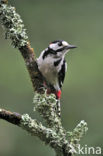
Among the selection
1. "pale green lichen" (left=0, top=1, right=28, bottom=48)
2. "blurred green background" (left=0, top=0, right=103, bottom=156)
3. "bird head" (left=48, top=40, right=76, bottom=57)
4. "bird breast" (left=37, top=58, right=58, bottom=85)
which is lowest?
"pale green lichen" (left=0, top=1, right=28, bottom=48)

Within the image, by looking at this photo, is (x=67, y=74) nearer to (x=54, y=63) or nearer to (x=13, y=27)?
(x=54, y=63)

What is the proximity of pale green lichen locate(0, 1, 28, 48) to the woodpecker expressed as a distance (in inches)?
36.3

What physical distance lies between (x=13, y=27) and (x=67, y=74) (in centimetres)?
458

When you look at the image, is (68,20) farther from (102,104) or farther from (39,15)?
(102,104)

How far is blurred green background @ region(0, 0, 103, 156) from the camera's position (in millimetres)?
7653

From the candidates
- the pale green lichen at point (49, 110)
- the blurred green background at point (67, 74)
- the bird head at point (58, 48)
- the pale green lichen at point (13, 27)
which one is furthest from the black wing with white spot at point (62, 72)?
the blurred green background at point (67, 74)

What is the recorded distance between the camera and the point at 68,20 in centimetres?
1033

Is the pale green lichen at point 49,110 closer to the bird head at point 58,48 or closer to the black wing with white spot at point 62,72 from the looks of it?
the bird head at point 58,48

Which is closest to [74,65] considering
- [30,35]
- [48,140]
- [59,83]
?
[30,35]

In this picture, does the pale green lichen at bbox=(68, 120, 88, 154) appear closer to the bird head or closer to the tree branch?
the tree branch

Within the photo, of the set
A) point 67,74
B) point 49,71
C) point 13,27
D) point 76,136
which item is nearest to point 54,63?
point 49,71

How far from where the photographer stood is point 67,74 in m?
8.40

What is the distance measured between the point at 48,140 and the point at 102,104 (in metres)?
5.00

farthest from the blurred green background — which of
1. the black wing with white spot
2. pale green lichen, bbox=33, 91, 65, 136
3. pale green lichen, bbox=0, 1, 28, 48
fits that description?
pale green lichen, bbox=33, 91, 65, 136
